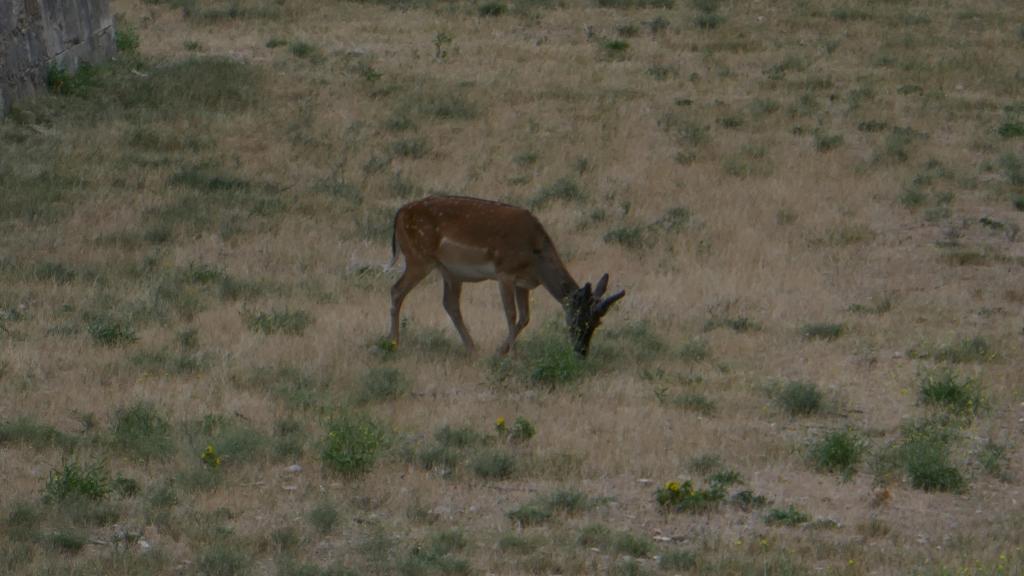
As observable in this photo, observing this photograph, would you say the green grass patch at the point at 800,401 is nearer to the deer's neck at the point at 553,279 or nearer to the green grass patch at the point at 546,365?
the green grass patch at the point at 546,365

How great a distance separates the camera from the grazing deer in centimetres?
1423

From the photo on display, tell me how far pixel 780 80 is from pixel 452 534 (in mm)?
18141

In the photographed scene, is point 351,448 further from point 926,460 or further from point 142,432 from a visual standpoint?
point 926,460

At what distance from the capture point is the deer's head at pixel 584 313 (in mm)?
13844

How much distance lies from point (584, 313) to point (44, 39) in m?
13.1

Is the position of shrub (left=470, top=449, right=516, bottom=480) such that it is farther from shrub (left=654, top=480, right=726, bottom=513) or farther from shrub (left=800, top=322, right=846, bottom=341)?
shrub (left=800, top=322, right=846, bottom=341)

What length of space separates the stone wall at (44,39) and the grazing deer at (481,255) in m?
10.1

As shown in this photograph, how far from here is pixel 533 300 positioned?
16438 mm

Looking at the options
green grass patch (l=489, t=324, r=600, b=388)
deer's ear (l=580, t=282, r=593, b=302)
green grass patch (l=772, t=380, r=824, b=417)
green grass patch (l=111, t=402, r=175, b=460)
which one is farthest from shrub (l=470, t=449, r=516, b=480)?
deer's ear (l=580, t=282, r=593, b=302)

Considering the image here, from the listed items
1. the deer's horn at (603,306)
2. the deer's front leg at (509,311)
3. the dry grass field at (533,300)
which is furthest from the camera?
the deer's front leg at (509,311)

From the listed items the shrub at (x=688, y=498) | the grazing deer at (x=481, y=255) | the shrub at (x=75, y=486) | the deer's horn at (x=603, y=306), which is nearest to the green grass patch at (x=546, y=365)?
the grazing deer at (x=481, y=255)

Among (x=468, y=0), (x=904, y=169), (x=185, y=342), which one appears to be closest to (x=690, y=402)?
(x=185, y=342)

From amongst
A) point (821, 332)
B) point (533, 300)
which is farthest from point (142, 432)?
point (821, 332)

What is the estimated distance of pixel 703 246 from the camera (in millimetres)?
18328
